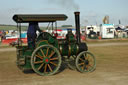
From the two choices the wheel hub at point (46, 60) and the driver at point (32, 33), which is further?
the driver at point (32, 33)

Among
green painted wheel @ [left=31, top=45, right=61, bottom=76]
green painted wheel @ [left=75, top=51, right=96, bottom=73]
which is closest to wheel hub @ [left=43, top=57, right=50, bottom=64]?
green painted wheel @ [left=31, top=45, right=61, bottom=76]

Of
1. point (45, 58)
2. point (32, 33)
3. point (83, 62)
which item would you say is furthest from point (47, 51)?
point (83, 62)

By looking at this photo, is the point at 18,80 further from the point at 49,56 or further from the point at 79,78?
the point at 79,78

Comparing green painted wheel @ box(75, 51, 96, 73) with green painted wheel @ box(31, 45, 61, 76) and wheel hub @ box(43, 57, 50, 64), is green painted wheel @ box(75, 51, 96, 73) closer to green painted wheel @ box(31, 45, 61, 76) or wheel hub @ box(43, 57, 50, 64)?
green painted wheel @ box(31, 45, 61, 76)

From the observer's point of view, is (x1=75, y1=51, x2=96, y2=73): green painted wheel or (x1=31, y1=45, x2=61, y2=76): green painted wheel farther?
(x1=75, y1=51, x2=96, y2=73): green painted wheel

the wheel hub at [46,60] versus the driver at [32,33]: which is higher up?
the driver at [32,33]

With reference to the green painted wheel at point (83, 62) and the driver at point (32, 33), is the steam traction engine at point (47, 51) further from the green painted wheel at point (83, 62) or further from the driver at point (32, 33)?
the driver at point (32, 33)

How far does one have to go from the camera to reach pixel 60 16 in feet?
19.3

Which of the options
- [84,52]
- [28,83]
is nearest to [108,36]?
[84,52]

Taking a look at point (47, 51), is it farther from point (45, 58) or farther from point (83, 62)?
point (83, 62)

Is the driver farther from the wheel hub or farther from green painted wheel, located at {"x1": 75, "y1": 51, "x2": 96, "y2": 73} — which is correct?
green painted wheel, located at {"x1": 75, "y1": 51, "x2": 96, "y2": 73}

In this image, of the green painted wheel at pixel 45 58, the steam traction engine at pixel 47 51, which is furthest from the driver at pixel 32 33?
the green painted wheel at pixel 45 58

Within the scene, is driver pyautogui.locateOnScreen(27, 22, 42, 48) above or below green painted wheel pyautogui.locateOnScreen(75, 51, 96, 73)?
above

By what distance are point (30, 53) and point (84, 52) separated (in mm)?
1835
